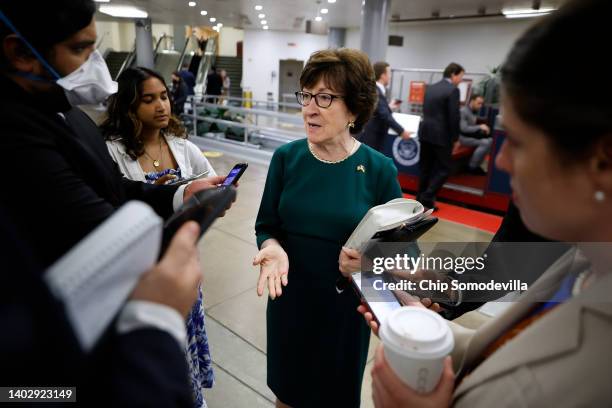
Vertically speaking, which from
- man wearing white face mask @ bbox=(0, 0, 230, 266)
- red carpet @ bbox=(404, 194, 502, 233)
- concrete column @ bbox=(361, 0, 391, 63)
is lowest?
red carpet @ bbox=(404, 194, 502, 233)

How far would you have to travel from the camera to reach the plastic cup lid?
66 cm

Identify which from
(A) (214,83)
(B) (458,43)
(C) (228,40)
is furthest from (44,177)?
(C) (228,40)

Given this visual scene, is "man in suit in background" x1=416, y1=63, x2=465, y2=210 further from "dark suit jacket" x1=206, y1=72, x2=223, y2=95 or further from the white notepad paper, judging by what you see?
"dark suit jacket" x1=206, y1=72, x2=223, y2=95

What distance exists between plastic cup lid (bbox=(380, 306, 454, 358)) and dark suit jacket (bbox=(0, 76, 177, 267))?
59 cm

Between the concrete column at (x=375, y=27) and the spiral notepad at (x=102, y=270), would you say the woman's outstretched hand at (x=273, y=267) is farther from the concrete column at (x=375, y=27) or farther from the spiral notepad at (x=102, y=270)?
the concrete column at (x=375, y=27)

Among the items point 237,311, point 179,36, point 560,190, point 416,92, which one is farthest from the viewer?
point 179,36

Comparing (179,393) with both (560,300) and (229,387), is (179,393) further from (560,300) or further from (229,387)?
(229,387)

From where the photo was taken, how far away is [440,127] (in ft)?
16.2

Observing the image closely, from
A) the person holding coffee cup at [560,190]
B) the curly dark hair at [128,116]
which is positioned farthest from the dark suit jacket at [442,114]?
the person holding coffee cup at [560,190]

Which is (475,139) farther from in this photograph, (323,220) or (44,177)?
(44,177)

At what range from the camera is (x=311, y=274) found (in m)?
1.66

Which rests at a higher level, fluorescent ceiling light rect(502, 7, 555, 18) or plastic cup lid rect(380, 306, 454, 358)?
fluorescent ceiling light rect(502, 7, 555, 18)

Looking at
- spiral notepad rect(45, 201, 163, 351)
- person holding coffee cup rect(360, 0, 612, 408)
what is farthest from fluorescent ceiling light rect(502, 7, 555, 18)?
spiral notepad rect(45, 201, 163, 351)

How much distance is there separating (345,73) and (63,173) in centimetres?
119
